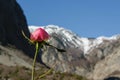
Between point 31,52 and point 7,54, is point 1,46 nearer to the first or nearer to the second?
point 7,54

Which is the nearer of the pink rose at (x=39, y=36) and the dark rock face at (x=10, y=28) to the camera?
the pink rose at (x=39, y=36)

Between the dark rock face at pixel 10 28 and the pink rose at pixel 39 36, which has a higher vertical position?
the dark rock face at pixel 10 28

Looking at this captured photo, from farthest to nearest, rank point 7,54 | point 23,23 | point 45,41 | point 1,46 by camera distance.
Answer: point 23,23 → point 1,46 → point 7,54 → point 45,41

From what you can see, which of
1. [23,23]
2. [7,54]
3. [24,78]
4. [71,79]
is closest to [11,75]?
[24,78]

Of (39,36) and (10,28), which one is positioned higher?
(10,28)

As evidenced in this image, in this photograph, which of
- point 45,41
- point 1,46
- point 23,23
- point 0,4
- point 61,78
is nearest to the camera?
point 45,41

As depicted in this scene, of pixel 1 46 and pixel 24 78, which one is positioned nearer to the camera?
pixel 24 78

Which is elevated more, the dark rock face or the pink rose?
the dark rock face

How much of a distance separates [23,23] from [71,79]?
7377cm

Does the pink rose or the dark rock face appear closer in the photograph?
the pink rose

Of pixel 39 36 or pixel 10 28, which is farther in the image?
pixel 10 28

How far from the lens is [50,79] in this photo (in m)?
65.0

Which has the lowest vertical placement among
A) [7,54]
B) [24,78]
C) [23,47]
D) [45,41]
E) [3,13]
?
[45,41]

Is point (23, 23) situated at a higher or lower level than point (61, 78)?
higher
